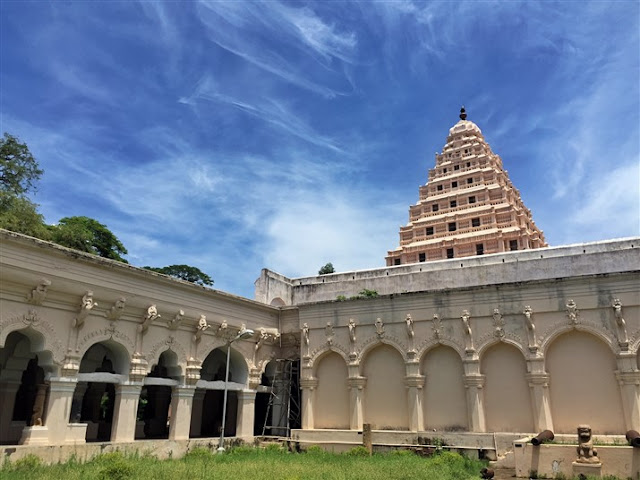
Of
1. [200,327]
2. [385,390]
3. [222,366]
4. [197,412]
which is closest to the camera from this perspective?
[200,327]

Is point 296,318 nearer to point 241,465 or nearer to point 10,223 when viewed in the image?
point 241,465

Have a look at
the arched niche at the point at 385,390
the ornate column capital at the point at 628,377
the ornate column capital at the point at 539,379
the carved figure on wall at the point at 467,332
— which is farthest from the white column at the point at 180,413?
the ornate column capital at the point at 628,377

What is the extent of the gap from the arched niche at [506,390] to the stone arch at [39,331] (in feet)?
49.9

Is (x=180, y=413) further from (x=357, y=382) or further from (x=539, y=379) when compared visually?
(x=539, y=379)

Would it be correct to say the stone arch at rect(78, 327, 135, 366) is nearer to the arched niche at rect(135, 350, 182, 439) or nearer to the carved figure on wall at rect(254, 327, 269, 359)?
the arched niche at rect(135, 350, 182, 439)

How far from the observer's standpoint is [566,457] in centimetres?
1491

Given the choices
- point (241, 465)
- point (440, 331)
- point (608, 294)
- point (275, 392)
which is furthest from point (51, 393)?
point (608, 294)

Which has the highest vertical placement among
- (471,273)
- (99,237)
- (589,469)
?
(99,237)

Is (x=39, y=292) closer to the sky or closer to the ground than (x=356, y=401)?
closer to the sky

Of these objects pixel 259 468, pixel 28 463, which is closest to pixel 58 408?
pixel 28 463

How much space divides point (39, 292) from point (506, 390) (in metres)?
16.7

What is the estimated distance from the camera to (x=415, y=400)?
2108cm

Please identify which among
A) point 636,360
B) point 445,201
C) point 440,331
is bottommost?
point 636,360

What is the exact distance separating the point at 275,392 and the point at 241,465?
339 inches
